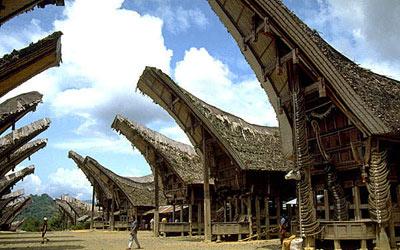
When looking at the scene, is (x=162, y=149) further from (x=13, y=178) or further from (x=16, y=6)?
(x=16, y=6)

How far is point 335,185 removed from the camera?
1280cm

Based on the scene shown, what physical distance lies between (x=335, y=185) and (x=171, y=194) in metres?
16.8

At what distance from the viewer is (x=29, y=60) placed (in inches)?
424

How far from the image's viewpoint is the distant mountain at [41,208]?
97.8m

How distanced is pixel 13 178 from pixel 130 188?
390 inches

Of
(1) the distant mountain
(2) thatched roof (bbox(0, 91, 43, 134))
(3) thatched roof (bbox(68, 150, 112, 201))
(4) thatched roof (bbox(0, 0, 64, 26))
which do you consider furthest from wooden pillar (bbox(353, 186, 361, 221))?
(1) the distant mountain

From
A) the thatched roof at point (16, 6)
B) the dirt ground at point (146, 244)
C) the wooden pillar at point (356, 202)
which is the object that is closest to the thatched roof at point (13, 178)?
the dirt ground at point (146, 244)

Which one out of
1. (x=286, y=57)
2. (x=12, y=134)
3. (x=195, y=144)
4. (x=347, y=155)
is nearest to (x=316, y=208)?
(x=347, y=155)

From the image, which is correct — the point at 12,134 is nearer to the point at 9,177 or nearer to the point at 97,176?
the point at 9,177

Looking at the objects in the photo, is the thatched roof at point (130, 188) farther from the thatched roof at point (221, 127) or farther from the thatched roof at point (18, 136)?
the thatched roof at point (18, 136)

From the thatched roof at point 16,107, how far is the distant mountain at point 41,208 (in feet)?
278

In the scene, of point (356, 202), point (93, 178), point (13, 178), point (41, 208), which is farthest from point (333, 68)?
point (41, 208)

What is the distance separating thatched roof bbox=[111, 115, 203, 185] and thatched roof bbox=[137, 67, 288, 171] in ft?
15.5

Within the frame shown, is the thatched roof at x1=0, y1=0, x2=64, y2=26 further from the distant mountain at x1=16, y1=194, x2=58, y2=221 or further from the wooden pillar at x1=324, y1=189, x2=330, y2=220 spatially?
the distant mountain at x1=16, y1=194, x2=58, y2=221
